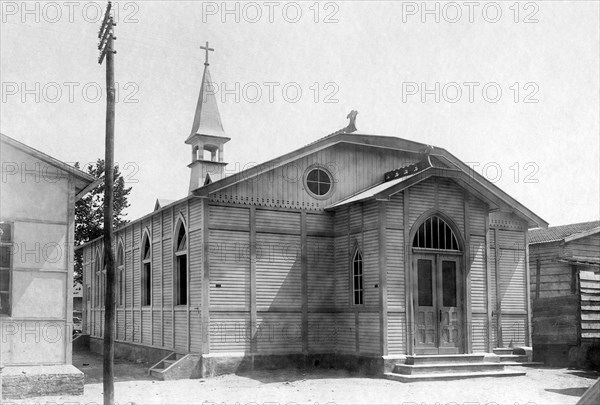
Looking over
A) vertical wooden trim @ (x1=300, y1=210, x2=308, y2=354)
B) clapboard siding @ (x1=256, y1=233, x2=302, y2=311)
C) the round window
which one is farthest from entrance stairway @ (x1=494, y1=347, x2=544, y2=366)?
the round window

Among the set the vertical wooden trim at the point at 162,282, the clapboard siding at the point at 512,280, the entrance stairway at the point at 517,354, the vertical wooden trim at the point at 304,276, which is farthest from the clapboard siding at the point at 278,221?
the entrance stairway at the point at 517,354

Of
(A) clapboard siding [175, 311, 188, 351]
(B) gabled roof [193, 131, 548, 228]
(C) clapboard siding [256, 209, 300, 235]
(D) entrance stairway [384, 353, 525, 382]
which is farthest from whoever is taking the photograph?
(A) clapboard siding [175, 311, 188, 351]

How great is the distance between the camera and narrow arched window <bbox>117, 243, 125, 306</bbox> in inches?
1049

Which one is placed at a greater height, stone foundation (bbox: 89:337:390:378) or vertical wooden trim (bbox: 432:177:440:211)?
vertical wooden trim (bbox: 432:177:440:211)

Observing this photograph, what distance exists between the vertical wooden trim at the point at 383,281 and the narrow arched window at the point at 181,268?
587 cm

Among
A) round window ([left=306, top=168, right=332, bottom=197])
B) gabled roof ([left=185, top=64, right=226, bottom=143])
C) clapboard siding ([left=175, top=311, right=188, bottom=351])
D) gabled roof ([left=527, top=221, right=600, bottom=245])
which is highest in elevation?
gabled roof ([left=185, top=64, right=226, bottom=143])

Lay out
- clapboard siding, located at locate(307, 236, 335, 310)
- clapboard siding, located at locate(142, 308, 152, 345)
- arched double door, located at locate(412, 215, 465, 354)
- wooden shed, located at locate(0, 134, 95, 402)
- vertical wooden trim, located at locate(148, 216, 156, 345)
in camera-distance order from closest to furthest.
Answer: wooden shed, located at locate(0, 134, 95, 402) < arched double door, located at locate(412, 215, 465, 354) < clapboard siding, located at locate(307, 236, 335, 310) < vertical wooden trim, located at locate(148, 216, 156, 345) < clapboard siding, located at locate(142, 308, 152, 345)

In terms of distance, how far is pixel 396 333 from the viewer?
1803 cm

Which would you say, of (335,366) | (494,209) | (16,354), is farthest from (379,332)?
(16,354)

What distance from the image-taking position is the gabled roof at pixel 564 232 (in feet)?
78.4

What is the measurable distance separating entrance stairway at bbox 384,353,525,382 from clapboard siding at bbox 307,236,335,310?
126 inches

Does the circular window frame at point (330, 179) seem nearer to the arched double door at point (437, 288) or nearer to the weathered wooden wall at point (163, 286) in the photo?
the arched double door at point (437, 288)

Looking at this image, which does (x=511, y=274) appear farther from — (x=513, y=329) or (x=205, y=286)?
(x=205, y=286)

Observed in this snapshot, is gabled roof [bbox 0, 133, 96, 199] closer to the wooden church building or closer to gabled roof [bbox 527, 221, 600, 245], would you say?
the wooden church building
